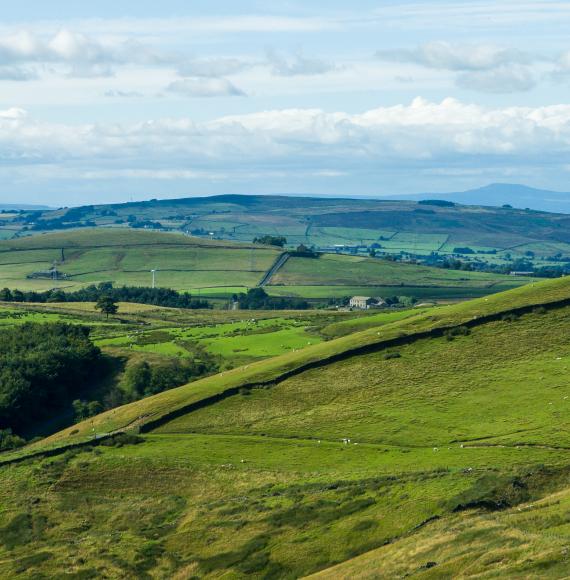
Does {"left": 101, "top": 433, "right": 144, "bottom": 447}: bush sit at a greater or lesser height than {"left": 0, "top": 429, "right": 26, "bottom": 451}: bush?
greater

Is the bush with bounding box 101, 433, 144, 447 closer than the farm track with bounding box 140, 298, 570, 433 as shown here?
Yes

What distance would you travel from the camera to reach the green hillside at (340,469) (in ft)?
201

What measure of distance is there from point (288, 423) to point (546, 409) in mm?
21011

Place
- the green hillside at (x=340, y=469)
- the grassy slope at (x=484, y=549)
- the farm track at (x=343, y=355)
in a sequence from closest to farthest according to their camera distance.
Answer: the grassy slope at (x=484, y=549) → the green hillside at (x=340, y=469) → the farm track at (x=343, y=355)

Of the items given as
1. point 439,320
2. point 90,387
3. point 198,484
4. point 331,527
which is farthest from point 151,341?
point 331,527

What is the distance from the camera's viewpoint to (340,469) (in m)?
76.8

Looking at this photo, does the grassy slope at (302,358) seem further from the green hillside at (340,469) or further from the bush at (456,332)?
the bush at (456,332)

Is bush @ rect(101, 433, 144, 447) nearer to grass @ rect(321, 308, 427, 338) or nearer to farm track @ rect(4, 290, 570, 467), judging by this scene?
farm track @ rect(4, 290, 570, 467)

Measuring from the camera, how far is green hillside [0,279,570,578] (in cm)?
6141

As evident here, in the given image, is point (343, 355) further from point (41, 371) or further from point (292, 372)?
point (41, 371)

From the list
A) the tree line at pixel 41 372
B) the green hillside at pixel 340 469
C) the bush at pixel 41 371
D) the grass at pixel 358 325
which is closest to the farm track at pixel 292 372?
the green hillside at pixel 340 469

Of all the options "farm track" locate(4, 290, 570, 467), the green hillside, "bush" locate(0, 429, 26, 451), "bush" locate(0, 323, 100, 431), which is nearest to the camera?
the green hillside

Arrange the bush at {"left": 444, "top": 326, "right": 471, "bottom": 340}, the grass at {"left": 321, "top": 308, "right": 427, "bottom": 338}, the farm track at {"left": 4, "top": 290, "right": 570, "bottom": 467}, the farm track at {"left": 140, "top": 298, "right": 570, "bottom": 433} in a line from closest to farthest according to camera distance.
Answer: the farm track at {"left": 4, "top": 290, "right": 570, "bottom": 467} < the farm track at {"left": 140, "top": 298, "right": 570, "bottom": 433} < the bush at {"left": 444, "top": 326, "right": 471, "bottom": 340} < the grass at {"left": 321, "top": 308, "right": 427, "bottom": 338}

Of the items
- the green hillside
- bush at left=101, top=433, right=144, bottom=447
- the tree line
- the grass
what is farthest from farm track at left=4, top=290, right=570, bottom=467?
the grass
